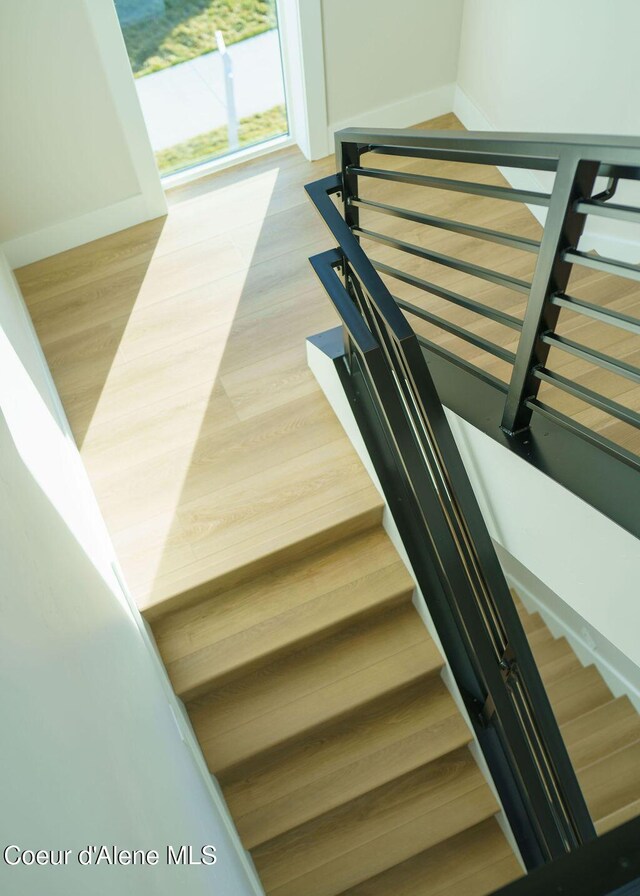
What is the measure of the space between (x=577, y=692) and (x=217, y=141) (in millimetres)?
3659

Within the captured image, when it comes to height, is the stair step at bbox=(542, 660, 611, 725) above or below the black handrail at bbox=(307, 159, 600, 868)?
below

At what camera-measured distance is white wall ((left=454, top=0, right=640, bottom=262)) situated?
9.66 ft

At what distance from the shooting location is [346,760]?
287 cm

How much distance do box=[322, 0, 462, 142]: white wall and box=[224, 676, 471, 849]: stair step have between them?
293cm

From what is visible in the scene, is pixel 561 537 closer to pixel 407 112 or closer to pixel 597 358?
pixel 597 358

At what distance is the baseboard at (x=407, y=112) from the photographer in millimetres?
4203

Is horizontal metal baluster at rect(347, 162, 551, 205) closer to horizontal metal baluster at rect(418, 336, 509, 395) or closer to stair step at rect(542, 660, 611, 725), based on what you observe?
horizontal metal baluster at rect(418, 336, 509, 395)

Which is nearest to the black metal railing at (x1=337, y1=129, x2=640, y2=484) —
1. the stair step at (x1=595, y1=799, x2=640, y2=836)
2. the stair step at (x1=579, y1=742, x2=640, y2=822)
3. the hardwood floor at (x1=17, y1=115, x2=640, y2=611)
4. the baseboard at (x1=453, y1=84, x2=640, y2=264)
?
the hardwood floor at (x1=17, y1=115, x2=640, y2=611)

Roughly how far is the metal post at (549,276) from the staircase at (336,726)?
100cm

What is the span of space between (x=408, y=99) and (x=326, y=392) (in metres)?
2.02

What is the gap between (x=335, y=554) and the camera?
296 cm

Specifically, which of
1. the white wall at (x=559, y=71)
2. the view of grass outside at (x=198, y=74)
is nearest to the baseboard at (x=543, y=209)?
the white wall at (x=559, y=71)

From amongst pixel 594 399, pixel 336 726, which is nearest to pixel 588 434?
pixel 594 399

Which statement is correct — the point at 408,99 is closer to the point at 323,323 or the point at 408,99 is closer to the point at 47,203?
the point at 323,323
